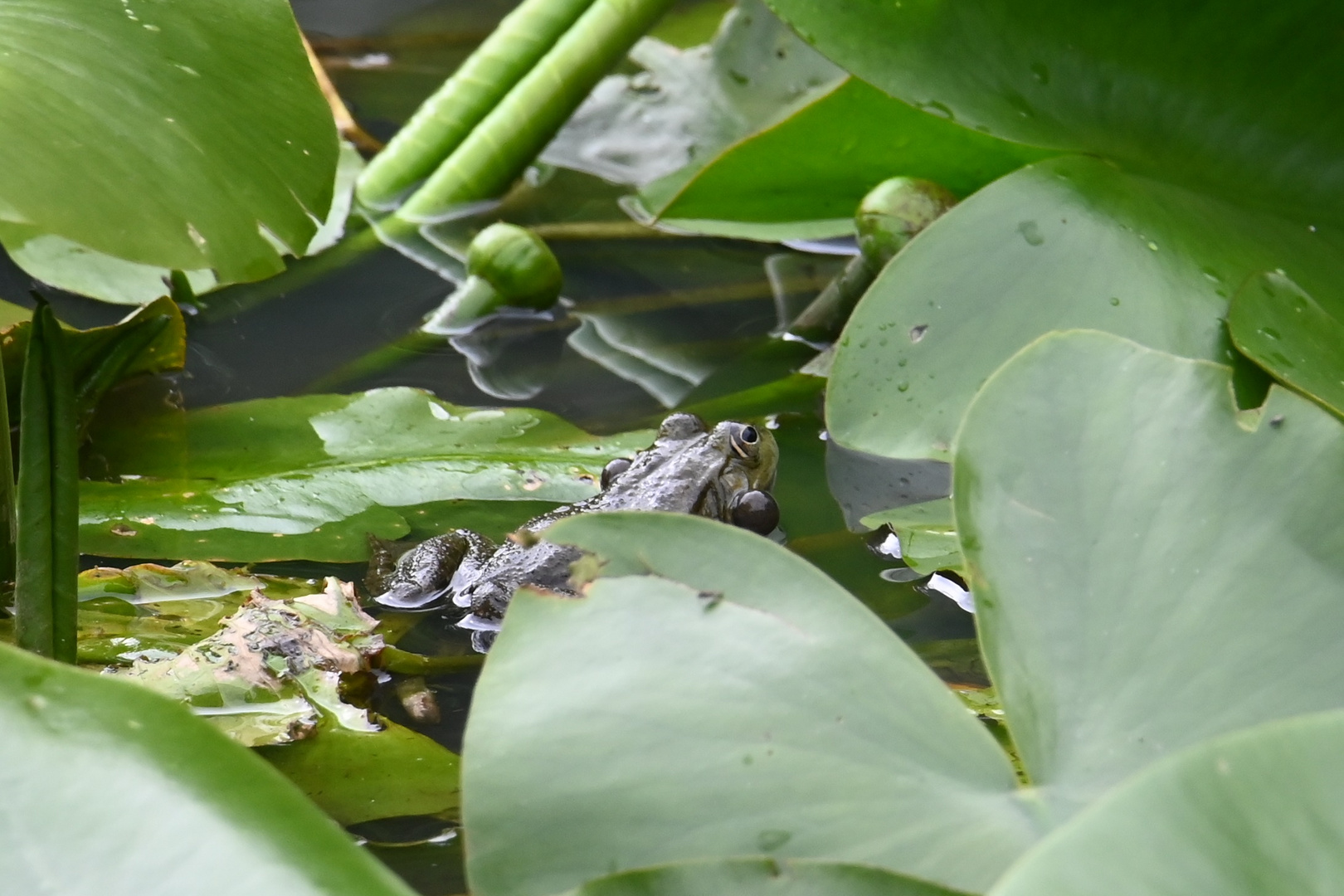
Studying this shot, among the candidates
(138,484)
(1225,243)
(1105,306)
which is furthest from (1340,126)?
(138,484)

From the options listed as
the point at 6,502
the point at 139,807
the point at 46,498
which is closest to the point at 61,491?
the point at 46,498

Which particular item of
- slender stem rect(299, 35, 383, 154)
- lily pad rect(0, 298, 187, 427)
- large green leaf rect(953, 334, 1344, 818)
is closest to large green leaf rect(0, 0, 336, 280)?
lily pad rect(0, 298, 187, 427)

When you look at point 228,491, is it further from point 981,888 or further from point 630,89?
point 630,89

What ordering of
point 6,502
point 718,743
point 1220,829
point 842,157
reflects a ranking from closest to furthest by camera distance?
point 1220,829 < point 718,743 < point 6,502 < point 842,157

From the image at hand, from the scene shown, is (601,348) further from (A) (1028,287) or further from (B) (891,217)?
(A) (1028,287)

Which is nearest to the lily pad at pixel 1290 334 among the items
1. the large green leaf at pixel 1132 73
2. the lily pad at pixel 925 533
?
the large green leaf at pixel 1132 73

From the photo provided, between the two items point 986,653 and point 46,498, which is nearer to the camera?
point 986,653
